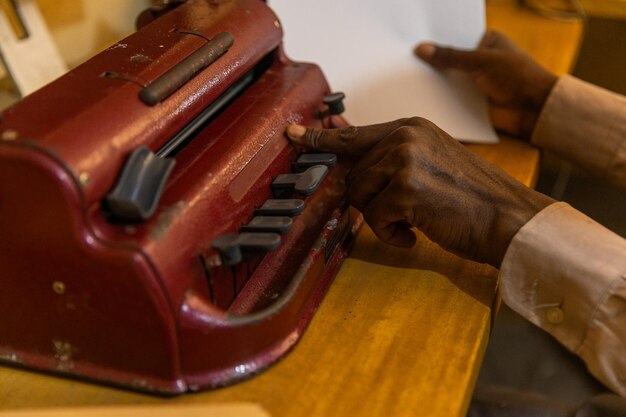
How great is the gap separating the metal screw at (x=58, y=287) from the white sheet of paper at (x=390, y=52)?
55 cm

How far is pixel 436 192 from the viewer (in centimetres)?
70

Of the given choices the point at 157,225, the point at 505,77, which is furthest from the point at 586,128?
the point at 157,225

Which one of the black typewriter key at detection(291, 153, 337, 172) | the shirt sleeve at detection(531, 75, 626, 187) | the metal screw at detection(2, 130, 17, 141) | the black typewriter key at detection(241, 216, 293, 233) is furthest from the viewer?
the shirt sleeve at detection(531, 75, 626, 187)

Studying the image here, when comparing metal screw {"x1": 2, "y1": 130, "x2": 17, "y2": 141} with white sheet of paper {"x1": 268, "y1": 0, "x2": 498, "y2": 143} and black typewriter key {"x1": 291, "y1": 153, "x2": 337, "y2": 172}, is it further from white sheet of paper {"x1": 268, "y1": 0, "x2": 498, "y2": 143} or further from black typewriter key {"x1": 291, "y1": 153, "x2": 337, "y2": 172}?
white sheet of paper {"x1": 268, "y1": 0, "x2": 498, "y2": 143}

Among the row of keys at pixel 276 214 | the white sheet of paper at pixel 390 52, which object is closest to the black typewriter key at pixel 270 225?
the row of keys at pixel 276 214

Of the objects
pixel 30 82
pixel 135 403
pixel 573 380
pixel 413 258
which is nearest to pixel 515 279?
pixel 413 258

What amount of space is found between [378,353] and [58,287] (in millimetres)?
307

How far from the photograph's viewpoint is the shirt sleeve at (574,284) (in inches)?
26.1

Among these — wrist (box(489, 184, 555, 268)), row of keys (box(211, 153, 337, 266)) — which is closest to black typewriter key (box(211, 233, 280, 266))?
row of keys (box(211, 153, 337, 266))

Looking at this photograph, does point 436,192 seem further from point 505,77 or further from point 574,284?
point 505,77

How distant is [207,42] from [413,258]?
0.35 m

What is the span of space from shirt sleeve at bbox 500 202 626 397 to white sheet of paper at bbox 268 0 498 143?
0.35 meters

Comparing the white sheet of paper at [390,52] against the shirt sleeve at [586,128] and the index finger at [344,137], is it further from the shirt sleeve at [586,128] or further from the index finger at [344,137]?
the index finger at [344,137]

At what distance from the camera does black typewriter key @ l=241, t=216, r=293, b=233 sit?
62 cm
